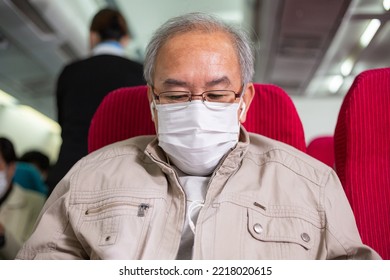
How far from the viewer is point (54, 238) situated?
1.30m

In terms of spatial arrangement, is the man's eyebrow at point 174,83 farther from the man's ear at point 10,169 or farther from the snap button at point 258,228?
the man's ear at point 10,169

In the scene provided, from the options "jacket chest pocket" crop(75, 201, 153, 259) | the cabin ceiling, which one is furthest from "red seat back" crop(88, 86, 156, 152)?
the cabin ceiling

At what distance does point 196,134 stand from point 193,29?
0.33 m

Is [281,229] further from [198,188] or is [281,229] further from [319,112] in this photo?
[319,112]

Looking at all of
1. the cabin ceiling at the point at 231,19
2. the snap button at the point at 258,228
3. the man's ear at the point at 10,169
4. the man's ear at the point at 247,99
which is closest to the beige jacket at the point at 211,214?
the snap button at the point at 258,228

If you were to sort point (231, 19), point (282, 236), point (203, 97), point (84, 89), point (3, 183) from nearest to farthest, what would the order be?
point (282, 236) < point (203, 97) < point (84, 89) < point (3, 183) < point (231, 19)

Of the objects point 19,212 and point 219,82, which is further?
point 19,212

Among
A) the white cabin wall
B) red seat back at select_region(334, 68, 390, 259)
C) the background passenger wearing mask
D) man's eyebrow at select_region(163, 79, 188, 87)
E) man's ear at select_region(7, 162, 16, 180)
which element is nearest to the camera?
man's eyebrow at select_region(163, 79, 188, 87)

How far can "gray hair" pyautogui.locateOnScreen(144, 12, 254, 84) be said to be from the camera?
4.82 ft

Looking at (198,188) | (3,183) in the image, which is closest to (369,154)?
(198,188)

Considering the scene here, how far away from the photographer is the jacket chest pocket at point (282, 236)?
49.0 inches

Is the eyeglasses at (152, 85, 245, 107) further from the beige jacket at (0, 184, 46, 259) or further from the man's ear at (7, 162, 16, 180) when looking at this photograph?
the man's ear at (7, 162, 16, 180)

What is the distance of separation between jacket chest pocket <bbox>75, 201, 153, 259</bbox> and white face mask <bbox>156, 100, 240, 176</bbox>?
0.59 ft

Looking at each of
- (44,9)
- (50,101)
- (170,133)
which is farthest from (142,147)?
(50,101)
